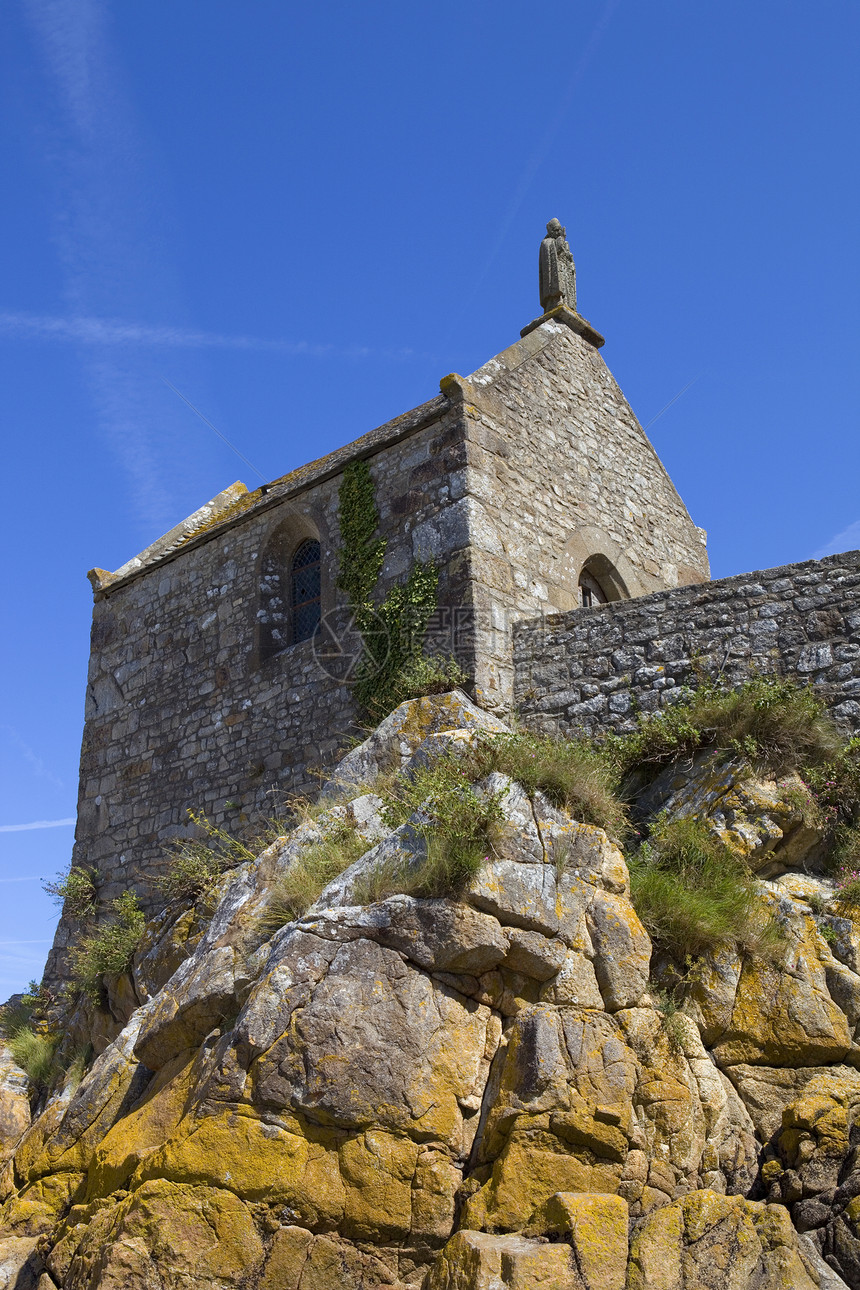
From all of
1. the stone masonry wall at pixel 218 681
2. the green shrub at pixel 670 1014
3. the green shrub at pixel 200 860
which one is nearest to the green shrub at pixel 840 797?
the green shrub at pixel 670 1014

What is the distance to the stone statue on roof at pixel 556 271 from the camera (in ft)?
43.5

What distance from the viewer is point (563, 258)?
44.3 feet

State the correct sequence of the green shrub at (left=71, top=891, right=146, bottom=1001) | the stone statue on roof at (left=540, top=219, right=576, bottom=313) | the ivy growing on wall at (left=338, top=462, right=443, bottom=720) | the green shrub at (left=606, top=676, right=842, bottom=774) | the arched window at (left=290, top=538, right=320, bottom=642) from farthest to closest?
1. the stone statue on roof at (left=540, top=219, right=576, bottom=313)
2. the arched window at (left=290, top=538, right=320, bottom=642)
3. the green shrub at (left=71, top=891, right=146, bottom=1001)
4. the ivy growing on wall at (left=338, top=462, right=443, bottom=720)
5. the green shrub at (left=606, top=676, right=842, bottom=774)

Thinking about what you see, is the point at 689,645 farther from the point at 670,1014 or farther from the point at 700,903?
the point at 670,1014

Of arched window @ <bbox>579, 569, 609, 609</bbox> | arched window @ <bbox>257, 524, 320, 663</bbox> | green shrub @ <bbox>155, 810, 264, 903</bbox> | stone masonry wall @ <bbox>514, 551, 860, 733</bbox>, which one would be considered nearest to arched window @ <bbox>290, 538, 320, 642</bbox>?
arched window @ <bbox>257, 524, 320, 663</bbox>

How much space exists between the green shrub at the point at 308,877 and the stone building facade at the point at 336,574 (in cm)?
232

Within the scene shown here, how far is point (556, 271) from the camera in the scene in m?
13.3

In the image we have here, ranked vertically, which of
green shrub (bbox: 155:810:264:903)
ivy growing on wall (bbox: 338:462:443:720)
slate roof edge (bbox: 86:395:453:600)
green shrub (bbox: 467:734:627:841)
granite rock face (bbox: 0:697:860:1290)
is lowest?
granite rock face (bbox: 0:697:860:1290)

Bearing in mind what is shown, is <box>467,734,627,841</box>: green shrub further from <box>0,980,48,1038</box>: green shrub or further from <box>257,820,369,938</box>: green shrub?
<box>0,980,48,1038</box>: green shrub

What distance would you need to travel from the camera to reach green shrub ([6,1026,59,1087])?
10977mm

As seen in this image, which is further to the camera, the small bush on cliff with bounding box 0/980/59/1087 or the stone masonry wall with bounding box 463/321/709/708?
the small bush on cliff with bounding box 0/980/59/1087

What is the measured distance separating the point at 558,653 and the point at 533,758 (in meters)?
2.35

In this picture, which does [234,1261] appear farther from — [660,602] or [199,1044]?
[660,602]

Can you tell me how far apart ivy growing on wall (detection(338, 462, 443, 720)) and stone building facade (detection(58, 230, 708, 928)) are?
0.49 ft
